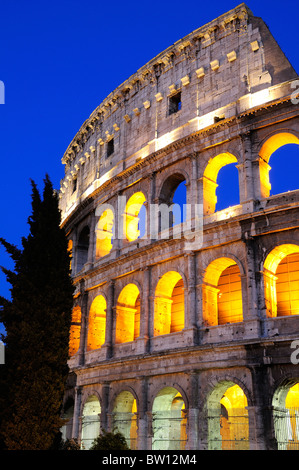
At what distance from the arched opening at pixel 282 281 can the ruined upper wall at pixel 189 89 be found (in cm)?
521

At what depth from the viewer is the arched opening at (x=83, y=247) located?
24938 mm

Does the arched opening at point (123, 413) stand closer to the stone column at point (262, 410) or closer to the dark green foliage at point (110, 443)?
the stone column at point (262, 410)

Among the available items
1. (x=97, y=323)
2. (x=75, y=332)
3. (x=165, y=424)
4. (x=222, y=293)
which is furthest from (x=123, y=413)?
(x=75, y=332)

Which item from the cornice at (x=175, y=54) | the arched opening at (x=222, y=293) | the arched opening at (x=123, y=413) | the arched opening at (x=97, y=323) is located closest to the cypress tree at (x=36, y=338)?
the arched opening at (x=222, y=293)

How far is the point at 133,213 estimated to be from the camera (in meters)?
21.6

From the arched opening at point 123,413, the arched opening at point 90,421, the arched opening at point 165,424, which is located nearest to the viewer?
the arched opening at point 165,424

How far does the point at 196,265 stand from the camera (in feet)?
56.2

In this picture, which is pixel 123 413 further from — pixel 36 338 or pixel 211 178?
pixel 211 178

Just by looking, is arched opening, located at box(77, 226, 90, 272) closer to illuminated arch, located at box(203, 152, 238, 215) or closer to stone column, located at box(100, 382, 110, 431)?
stone column, located at box(100, 382, 110, 431)

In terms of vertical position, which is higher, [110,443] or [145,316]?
[145,316]

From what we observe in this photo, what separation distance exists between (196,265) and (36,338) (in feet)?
19.4

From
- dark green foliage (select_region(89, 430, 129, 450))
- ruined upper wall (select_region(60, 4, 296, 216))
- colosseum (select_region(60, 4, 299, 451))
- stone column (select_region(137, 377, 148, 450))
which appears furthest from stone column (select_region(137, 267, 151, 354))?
dark green foliage (select_region(89, 430, 129, 450))

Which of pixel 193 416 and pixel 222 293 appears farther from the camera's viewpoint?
pixel 222 293
